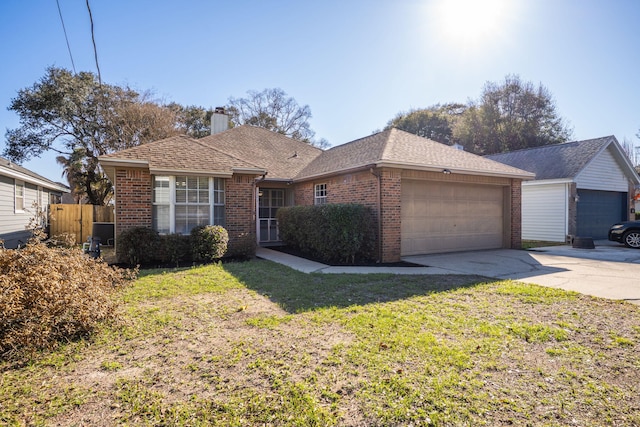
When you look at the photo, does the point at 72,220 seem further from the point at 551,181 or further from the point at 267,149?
the point at 551,181

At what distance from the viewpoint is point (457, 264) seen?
29.0ft

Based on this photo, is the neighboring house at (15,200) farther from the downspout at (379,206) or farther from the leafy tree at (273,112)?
the leafy tree at (273,112)

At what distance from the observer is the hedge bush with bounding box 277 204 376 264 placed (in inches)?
Answer: 354

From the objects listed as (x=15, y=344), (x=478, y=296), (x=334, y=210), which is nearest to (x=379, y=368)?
(x=478, y=296)

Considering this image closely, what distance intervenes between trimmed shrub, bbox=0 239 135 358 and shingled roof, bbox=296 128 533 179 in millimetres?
7027

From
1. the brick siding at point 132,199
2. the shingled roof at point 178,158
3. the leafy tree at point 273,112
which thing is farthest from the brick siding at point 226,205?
the leafy tree at point 273,112

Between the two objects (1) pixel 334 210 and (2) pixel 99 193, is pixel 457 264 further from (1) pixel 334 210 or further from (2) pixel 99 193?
(2) pixel 99 193

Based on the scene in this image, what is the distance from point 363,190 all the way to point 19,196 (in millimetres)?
13969

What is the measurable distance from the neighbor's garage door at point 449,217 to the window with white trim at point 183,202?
588 cm

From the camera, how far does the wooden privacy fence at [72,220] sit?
1509 centimetres

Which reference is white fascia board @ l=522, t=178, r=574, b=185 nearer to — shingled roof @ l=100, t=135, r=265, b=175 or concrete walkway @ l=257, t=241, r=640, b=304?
concrete walkway @ l=257, t=241, r=640, b=304

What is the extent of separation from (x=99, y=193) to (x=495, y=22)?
25.7m

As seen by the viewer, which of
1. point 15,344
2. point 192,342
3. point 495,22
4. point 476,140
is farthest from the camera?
point 476,140

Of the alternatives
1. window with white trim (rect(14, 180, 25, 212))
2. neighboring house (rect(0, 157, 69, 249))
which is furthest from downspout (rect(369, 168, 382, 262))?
window with white trim (rect(14, 180, 25, 212))
